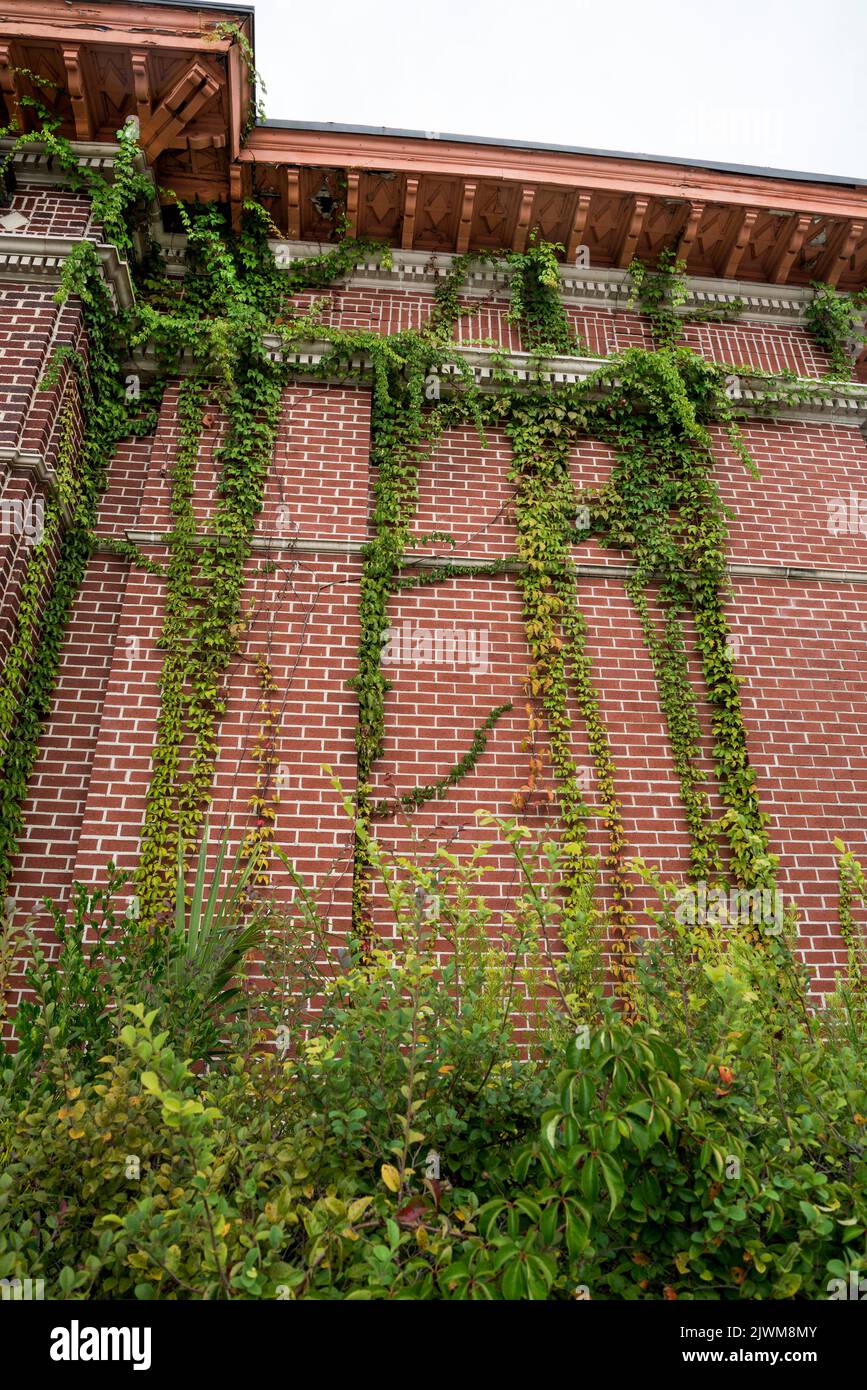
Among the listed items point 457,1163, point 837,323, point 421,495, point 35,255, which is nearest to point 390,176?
point 421,495

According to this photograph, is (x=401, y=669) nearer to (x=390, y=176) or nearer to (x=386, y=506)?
(x=386, y=506)

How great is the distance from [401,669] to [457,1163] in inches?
156

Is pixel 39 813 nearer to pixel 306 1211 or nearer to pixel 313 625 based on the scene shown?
pixel 313 625

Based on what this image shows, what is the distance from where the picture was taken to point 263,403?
656 centimetres

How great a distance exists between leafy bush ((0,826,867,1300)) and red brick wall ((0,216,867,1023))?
8.59ft

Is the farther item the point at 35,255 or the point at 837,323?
the point at 837,323

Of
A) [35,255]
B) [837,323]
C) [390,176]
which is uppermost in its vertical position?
[390,176]

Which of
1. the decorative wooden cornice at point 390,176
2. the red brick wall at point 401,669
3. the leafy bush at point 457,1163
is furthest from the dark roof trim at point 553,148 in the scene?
the leafy bush at point 457,1163

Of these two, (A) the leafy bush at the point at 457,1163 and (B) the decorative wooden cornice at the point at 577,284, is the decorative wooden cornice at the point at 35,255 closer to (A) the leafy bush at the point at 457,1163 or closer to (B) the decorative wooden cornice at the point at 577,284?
(B) the decorative wooden cornice at the point at 577,284

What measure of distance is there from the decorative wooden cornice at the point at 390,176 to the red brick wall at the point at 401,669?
87 centimetres

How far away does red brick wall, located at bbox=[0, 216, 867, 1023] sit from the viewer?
5512mm

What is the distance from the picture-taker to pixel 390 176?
22.7 feet

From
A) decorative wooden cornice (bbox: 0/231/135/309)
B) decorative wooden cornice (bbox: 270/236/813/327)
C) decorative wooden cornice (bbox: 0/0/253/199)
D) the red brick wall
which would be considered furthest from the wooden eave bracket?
decorative wooden cornice (bbox: 0/231/135/309)

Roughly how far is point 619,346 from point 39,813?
6016 mm
